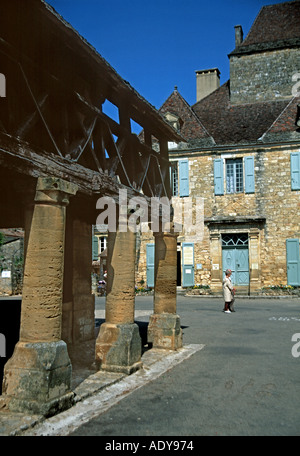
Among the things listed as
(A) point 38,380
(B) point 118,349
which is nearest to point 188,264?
(B) point 118,349

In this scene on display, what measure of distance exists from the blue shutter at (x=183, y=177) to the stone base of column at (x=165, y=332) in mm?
13431

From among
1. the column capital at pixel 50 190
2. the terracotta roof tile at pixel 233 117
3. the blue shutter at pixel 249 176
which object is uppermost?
the terracotta roof tile at pixel 233 117

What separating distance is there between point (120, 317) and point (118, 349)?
1.57 feet

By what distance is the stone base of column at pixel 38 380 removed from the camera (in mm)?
4570

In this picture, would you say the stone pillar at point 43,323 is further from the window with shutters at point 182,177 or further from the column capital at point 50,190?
the window with shutters at point 182,177

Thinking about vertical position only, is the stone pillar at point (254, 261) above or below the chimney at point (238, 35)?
below

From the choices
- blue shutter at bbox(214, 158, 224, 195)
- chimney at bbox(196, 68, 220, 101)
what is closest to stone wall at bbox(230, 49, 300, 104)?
chimney at bbox(196, 68, 220, 101)

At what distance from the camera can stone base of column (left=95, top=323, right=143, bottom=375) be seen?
256 inches

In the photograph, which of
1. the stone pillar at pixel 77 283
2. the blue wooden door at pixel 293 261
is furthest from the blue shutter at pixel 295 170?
the stone pillar at pixel 77 283

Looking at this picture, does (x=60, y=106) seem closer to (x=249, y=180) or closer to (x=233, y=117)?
(x=249, y=180)

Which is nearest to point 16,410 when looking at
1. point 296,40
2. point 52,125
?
point 52,125

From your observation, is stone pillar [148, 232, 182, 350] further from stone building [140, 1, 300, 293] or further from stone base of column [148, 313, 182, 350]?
stone building [140, 1, 300, 293]

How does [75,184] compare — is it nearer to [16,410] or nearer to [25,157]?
[25,157]

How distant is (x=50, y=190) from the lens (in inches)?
197
